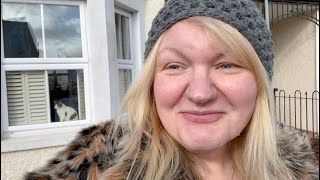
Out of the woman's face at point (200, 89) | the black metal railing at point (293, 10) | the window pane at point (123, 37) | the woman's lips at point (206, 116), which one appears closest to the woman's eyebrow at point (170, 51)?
→ the woman's face at point (200, 89)

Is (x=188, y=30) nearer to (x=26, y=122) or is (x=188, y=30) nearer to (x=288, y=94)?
(x=26, y=122)

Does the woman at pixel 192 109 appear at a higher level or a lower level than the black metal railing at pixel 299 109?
higher

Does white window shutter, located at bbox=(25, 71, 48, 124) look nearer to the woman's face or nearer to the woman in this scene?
the woman

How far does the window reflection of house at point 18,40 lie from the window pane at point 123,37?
91 cm

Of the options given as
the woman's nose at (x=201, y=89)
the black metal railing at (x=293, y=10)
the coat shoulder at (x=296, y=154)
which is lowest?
the coat shoulder at (x=296, y=154)

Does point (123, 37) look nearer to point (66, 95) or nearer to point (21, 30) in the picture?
point (66, 95)

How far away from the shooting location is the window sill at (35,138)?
2898mm

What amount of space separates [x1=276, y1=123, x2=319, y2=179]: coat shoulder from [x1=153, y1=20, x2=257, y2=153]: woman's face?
18.5 inches

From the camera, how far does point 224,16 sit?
1175 millimetres

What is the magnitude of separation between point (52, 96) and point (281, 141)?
2.30 meters

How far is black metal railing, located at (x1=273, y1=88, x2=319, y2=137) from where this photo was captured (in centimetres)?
688

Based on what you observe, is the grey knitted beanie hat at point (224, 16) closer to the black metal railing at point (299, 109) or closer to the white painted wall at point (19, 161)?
the white painted wall at point (19, 161)

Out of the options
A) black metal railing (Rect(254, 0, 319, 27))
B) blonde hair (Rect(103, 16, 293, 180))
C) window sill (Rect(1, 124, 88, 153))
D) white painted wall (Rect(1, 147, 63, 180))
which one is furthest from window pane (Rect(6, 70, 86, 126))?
black metal railing (Rect(254, 0, 319, 27))

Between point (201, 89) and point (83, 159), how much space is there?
48 cm
